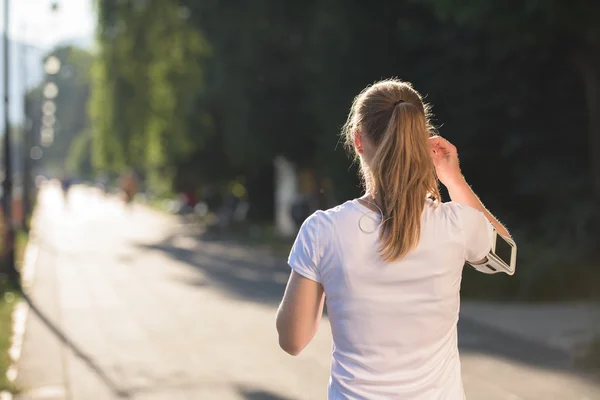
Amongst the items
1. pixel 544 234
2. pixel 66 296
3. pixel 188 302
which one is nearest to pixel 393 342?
pixel 188 302

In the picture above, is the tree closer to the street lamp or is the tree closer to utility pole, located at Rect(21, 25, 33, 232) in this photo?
the street lamp

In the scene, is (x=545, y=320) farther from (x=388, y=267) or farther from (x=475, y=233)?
(x=388, y=267)

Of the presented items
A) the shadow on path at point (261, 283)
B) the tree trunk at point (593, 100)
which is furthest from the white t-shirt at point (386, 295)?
the tree trunk at point (593, 100)

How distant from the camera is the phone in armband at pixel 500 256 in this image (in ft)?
8.22

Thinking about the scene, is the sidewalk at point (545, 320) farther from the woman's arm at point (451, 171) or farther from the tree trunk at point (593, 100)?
the woman's arm at point (451, 171)

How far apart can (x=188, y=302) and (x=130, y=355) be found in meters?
4.29

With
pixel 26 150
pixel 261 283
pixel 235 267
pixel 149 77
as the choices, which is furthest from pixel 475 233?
pixel 26 150

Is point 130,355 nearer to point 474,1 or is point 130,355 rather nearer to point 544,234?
point 474,1

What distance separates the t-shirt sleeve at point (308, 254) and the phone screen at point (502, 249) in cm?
48

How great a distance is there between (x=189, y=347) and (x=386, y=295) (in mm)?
7911

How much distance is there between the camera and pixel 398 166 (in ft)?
7.57

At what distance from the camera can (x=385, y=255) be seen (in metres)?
2.32

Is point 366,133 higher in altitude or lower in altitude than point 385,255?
higher

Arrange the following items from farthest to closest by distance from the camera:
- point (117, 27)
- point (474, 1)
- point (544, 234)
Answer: point (117, 27)
point (544, 234)
point (474, 1)
